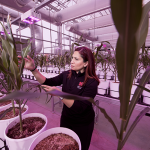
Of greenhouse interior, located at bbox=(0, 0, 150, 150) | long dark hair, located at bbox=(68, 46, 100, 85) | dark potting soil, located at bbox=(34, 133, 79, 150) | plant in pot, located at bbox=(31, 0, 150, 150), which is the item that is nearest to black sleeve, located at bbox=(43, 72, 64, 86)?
greenhouse interior, located at bbox=(0, 0, 150, 150)

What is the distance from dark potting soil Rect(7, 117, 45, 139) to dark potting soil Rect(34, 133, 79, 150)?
111 millimetres

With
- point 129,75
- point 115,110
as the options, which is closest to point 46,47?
point 115,110

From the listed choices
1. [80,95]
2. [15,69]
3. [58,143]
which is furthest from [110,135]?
[15,69]

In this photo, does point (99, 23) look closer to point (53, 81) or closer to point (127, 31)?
point (53, 81)

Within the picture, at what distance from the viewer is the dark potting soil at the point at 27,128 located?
45 cm

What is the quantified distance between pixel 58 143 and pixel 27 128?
22 cm

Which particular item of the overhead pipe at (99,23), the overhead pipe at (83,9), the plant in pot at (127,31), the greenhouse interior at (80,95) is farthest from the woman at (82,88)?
the overhead pipe at (99,23)

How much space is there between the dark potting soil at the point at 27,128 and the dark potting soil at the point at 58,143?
0.11 m

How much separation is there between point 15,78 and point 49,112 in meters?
1.17

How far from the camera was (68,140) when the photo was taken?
1.28ft

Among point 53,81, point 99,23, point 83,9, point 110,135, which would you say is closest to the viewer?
point 53,81

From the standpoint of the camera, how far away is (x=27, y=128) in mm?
488

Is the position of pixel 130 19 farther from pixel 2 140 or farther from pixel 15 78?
pixel 2 140

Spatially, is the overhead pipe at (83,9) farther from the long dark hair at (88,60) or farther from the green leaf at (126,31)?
the green leaf at (126,31)
